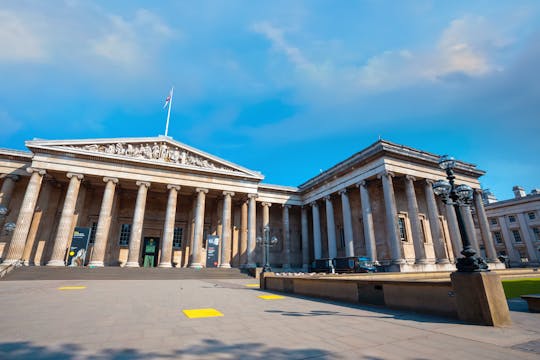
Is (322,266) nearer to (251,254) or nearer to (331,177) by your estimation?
(251,254)

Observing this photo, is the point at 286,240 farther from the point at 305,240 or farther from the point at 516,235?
the point at 516,235

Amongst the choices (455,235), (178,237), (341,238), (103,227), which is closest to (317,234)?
(341,238)

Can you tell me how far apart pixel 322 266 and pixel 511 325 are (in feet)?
77.0

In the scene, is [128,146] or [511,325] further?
[128,146]

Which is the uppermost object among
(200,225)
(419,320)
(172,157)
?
(172,157)

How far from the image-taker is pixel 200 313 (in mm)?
6859

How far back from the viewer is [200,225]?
1117 inches

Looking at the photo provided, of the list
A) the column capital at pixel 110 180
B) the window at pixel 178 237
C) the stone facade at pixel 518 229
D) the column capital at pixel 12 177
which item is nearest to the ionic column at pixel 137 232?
the column capital at pixel 110 180

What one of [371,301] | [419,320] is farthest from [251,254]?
[419,320]

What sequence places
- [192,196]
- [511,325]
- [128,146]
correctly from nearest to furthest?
[511,325]
[128,146]
[192,196]

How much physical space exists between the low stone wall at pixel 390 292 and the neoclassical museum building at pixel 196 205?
49.8 feet

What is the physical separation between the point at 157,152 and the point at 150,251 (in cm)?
1260

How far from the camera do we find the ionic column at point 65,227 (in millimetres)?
22797

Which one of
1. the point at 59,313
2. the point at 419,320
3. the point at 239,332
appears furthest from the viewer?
the point at 59,313
